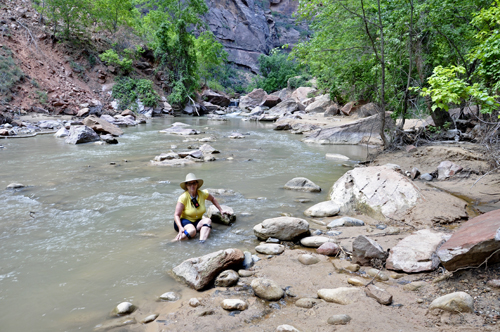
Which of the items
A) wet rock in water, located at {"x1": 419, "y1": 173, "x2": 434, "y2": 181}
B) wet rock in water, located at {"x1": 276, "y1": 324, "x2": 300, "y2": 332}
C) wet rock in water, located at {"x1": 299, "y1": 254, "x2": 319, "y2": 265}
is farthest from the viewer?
wet rock in water, located at {"x1": 419, "y1": 173, "x2": 434, "y2": 181}

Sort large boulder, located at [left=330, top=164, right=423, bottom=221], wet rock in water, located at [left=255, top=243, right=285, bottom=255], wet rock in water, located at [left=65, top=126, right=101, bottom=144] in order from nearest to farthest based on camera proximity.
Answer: wet rock in water, located at [left=255, top=243, right=285, bottom=255] < large boulder, located at [left=330, top=164, right=423, bottom=221] < wet rock in water, located at [left=65, top=126, right=101, bottom=144]

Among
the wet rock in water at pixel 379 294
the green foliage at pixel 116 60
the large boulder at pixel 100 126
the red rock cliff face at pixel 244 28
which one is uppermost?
the red rock cliff face at pixel 244 28

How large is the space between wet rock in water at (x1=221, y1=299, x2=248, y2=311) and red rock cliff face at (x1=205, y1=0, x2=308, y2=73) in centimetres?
6302

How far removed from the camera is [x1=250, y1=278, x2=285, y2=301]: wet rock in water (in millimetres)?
3229

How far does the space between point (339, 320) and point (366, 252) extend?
1.32 meters

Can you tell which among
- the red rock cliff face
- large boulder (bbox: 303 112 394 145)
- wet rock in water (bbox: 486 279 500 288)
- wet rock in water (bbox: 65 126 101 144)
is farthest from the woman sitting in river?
the red rock cliff face

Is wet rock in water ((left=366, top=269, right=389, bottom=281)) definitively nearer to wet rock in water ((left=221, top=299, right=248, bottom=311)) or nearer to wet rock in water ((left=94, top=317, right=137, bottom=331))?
wet rock in water ((left=221, top=299, right=248, bottom=311))

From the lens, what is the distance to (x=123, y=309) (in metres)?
3.08

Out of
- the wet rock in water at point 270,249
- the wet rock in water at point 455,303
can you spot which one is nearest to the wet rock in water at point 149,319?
the wet rock in water at point 270,249

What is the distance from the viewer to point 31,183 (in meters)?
7.73

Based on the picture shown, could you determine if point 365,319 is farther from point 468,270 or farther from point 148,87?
point 148,87

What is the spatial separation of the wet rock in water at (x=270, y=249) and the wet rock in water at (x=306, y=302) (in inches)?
47.3

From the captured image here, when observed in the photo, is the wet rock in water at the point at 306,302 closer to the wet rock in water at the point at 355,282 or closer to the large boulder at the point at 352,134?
the wet rock in water at the point at 355,282

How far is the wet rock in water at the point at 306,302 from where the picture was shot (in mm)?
3080
